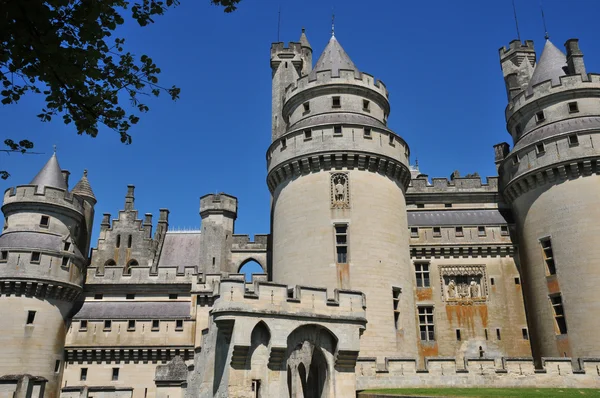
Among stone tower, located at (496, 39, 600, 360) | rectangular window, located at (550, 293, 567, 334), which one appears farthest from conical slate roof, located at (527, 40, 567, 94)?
rectangular window, located at (550, 293, 567, 334)

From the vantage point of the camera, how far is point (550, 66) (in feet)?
109

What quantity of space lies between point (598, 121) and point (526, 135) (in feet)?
13.1

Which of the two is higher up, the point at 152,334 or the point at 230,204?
the point at 230,204

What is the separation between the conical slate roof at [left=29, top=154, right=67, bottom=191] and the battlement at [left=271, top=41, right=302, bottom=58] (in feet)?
63.1

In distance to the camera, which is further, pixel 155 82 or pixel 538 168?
pixel 538 168

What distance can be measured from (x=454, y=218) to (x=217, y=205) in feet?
56.2

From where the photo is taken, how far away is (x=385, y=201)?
28109 millimetres

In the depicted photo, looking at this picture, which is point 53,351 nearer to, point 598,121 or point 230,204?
point 230,204

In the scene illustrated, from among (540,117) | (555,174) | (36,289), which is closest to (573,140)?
(555,174)

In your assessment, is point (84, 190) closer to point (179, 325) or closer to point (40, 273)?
point (40, 273)

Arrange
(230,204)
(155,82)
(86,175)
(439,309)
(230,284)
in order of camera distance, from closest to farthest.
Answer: (155,82), (230,284), (439,309), (230,204), (86,175)

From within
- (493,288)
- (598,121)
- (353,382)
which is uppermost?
(598,121)

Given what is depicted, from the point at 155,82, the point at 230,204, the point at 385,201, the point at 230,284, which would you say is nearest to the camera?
the point at 155,82

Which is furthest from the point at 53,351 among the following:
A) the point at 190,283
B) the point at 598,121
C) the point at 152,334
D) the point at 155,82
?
the point at 598,121
